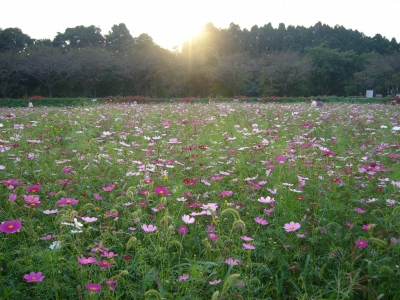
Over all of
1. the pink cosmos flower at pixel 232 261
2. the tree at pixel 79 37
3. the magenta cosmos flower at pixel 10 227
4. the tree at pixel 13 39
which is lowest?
the pink cosmos flower at pixel 232 261

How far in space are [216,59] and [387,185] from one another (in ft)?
97.9

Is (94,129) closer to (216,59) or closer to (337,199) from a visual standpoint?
(337,199)

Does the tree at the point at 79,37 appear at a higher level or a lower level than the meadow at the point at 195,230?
higher

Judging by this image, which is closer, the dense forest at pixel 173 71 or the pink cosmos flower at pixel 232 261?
the pink cosmos flower at pixel 232 261

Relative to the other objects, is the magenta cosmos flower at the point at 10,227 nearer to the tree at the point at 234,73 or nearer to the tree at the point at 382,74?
the tree at the point at 234,73

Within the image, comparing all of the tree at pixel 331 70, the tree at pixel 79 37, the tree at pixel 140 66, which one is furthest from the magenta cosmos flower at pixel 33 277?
the tree at pixel 79 37

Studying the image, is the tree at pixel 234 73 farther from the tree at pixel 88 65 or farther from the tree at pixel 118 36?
the tree at pixel 118 36

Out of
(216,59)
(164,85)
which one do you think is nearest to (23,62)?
(164,85)

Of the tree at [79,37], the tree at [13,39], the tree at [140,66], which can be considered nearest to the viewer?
the tree at [140,66]

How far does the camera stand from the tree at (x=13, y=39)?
29392 mm

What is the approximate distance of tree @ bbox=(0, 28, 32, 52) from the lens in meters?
29.4

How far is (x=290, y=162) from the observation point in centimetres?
263

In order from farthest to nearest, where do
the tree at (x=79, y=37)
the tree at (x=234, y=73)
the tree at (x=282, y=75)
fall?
the tree at (x=79, y=37), the tree at (x=234, y=73), the tree at (x=282, y=75)

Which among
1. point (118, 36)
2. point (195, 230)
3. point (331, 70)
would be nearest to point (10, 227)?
point (195, 230)
